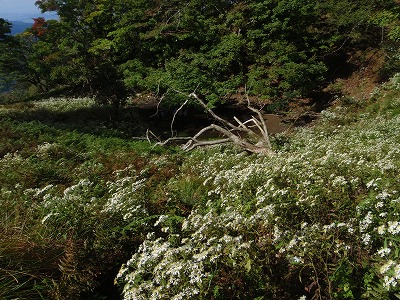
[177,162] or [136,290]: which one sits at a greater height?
[136,290]

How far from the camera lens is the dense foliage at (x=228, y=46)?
20.6 metres

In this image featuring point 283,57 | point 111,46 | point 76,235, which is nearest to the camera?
point 76,235

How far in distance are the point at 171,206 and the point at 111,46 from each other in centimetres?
2518

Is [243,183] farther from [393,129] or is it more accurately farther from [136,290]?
[393,129]

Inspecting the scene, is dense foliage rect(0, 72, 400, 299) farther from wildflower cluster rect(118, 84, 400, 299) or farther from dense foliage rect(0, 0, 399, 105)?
dense foliage rect(0, 0, 399, 105)

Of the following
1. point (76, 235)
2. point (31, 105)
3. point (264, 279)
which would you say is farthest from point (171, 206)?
point (31, 105)

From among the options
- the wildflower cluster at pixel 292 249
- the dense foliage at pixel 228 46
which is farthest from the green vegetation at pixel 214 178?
the dense foliage at pixel 228 46

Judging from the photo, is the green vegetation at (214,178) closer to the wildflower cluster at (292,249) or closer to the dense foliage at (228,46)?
the wildflower cluster at (292,249)

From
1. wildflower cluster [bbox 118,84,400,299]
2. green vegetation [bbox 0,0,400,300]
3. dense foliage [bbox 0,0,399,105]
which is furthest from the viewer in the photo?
dense foliage [bbox 0,0,399,105]

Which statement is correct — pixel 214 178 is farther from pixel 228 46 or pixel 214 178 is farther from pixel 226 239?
pixel 228 46

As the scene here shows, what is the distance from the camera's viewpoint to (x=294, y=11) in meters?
21.8

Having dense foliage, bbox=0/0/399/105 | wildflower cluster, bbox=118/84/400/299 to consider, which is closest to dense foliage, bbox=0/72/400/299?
wildflower cluster, bbox=118/84/400/299

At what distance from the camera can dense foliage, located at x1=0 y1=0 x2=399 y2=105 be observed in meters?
20.6

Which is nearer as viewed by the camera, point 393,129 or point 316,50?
point 393,129
